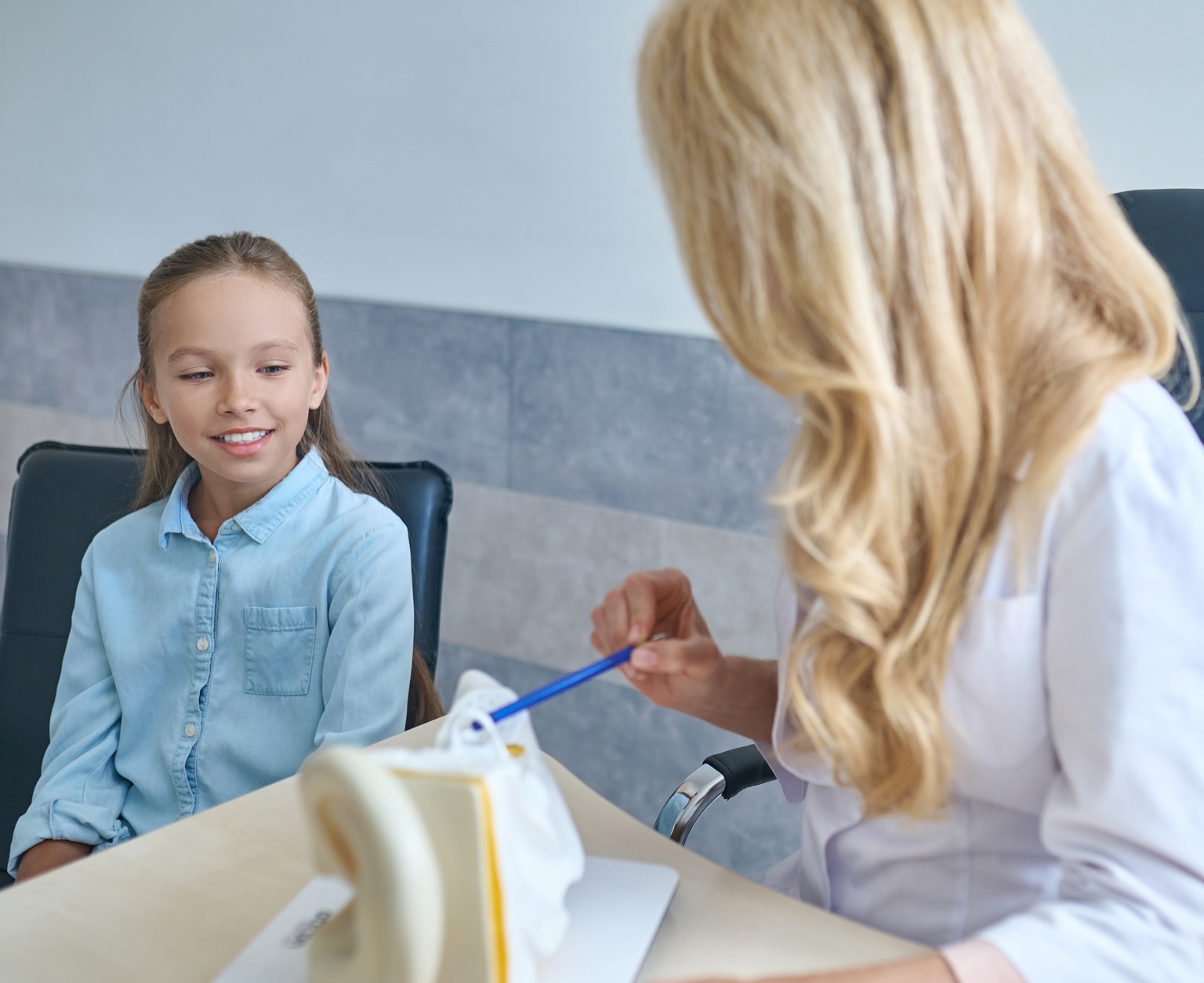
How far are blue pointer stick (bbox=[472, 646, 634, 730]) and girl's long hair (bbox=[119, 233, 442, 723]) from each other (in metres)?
0.57

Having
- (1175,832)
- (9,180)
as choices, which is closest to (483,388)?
(9,180)

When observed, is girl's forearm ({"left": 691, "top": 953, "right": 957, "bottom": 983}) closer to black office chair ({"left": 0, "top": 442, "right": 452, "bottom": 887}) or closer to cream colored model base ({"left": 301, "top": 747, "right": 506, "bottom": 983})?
cream colored model base ({"left": 301, "top": 747, "right": 506, "bottom": 983})

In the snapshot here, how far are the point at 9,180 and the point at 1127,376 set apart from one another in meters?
2.84

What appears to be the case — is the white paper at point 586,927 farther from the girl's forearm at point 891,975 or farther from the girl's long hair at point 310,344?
the girl's long hair at point 310,344

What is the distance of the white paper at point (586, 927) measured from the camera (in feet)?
2.28

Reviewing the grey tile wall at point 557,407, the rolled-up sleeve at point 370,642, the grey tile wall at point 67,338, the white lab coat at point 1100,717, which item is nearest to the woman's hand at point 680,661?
the white lab coat at point 1100,717

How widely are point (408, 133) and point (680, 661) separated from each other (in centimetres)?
154

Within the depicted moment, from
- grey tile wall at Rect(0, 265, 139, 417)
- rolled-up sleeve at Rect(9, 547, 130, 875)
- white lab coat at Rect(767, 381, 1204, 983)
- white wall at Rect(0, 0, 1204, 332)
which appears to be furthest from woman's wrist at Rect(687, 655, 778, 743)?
grey tile wall at Rect(0, 265, 139, 417)

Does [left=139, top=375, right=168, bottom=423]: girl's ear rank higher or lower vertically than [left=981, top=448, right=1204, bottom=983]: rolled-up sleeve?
higher

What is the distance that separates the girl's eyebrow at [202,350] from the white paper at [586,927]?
679mm

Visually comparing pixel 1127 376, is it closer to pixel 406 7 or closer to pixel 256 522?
pixel 256 522

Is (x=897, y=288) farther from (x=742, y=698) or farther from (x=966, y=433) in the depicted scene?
(x=742, y=698)

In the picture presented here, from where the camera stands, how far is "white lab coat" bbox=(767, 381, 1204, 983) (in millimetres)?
644

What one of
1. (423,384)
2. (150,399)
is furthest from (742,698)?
(423,384)
